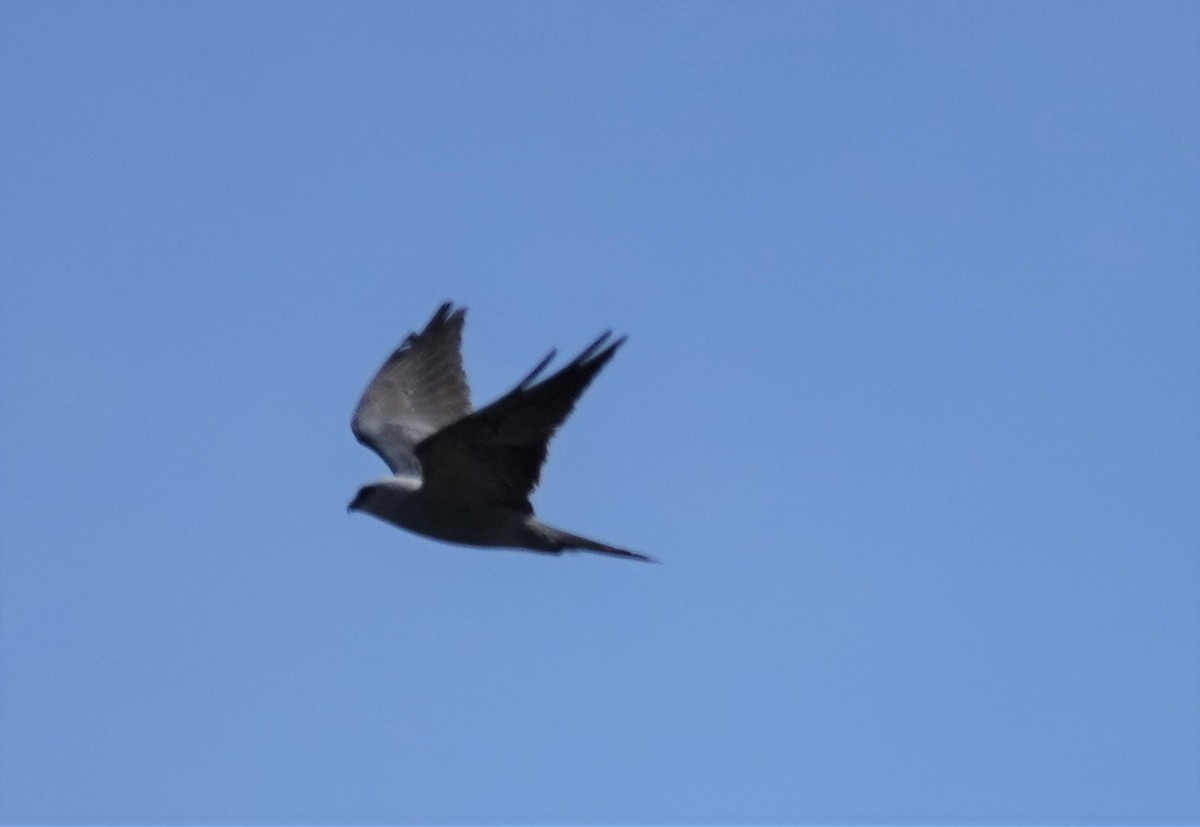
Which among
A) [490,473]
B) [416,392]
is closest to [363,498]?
[490,473]

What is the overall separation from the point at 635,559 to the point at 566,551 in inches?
19.9

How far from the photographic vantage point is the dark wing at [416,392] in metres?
15.1

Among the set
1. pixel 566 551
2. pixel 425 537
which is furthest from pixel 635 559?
pixel 425 537

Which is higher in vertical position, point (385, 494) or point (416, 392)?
point (416, 392)

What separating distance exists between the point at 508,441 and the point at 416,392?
3.65m

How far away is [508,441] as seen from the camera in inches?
474

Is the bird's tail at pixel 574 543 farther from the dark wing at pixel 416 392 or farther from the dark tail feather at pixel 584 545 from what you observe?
the dark wing at pixel 416 392

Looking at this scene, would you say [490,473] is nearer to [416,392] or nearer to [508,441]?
[508,441]

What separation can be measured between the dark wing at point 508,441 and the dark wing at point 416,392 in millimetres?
2491

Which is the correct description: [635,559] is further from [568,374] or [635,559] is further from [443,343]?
[443,343]

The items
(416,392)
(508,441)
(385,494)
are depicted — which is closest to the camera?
(508,441)

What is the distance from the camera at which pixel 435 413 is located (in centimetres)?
1534

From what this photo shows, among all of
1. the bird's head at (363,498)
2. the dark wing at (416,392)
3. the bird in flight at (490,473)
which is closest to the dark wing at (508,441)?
the bird in flight at (490,473)

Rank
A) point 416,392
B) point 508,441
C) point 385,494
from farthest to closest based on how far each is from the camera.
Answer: point 416,392 → point 385,494 → point 508,441
